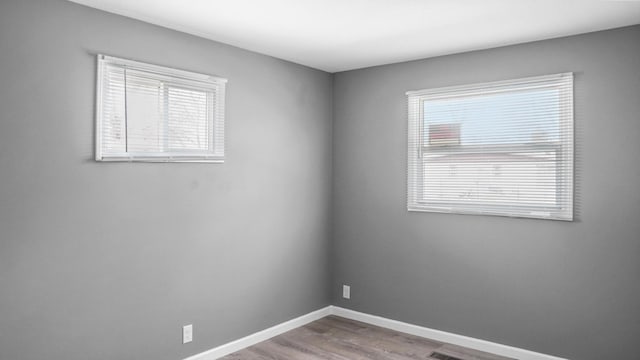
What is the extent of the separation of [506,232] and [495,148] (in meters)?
0.68

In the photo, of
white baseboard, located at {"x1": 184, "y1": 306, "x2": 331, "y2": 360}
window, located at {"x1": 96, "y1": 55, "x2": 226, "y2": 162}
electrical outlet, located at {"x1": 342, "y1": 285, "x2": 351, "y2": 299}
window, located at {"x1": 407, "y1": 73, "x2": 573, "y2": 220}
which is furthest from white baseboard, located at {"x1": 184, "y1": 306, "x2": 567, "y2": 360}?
window, located at {"x1": 96, "y1": 55, "x2": 226, "y2": 162}

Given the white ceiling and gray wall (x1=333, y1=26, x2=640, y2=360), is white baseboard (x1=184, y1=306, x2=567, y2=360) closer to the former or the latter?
gray wall (x1=333, y1=26, x2=640, y2=360)

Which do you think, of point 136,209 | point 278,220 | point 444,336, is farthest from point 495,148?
point 136,209

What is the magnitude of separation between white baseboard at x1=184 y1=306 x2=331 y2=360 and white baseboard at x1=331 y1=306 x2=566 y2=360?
27cm

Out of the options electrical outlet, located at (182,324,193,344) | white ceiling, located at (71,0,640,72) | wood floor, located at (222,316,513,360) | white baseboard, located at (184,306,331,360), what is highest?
white ceiling, located at (71,0,640,72)

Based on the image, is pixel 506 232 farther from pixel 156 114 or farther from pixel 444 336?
pixel 156 114

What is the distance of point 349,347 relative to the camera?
3.89 m

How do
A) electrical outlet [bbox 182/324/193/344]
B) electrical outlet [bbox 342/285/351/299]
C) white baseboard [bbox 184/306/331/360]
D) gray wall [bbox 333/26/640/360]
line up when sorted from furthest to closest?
electrical outlet [bbox 342/285/351/299], white baseboard [bbox 184/306/331/360], electrical outlet [bbox 182/324/193/344], gray wall [bbox 333/26/640/360]

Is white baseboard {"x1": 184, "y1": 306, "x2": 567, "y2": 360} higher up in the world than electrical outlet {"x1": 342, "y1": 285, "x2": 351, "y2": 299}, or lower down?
lower down

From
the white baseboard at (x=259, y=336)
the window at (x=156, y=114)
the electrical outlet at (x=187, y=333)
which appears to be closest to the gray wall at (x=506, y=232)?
the white baseboard at (x=259, y=336)

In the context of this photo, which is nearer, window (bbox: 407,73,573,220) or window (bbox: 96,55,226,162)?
window (bbox: 96,55,226,162)

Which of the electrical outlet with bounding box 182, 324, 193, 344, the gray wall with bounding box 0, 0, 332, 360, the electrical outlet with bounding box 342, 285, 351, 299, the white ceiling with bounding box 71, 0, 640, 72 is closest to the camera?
the gray wall with bounding box 0, 0, 332, 360

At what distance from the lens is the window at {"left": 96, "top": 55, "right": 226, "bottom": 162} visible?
2.93 meters

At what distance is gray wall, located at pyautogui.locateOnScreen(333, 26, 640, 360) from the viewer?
324cm
